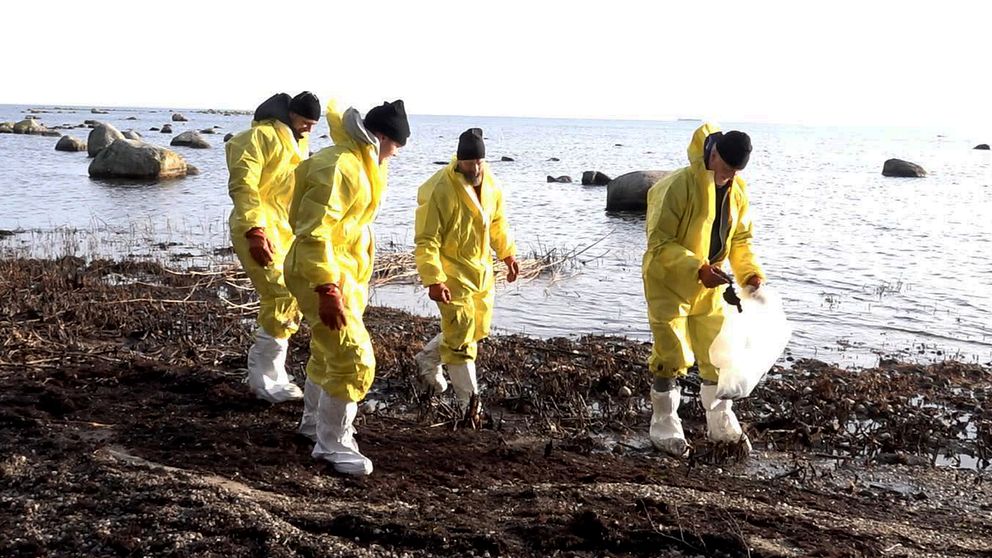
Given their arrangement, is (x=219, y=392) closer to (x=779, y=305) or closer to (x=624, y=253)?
(x=779, y=305)

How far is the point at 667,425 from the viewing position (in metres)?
5.77

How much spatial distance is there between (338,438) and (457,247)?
72.5 inches

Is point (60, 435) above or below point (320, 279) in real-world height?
below

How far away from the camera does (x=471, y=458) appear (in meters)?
5.09

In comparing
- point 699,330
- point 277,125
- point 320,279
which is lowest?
point 699,330

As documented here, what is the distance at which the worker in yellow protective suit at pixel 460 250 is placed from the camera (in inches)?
235

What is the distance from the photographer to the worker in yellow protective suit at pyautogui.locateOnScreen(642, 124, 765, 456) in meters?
5.26

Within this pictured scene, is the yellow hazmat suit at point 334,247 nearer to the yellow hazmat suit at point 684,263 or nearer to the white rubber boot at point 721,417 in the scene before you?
the yellow hazmat suit at point 684,263


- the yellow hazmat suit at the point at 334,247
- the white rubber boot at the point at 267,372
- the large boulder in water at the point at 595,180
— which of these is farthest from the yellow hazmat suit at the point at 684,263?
the large boulder in water at the point at 595,180

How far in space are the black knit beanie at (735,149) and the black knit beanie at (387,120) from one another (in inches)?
72.8

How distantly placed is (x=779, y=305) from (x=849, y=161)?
53.6 meters

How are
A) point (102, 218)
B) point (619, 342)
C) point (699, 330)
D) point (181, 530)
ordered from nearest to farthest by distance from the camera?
point (181, 530), point (699, 330), point (619, 342), point (102, 218)

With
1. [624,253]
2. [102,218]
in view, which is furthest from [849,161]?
[102,218]

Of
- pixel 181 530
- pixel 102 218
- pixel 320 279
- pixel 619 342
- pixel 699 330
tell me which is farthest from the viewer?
pixel 102 218
